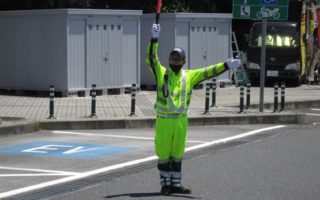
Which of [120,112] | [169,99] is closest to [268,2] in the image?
[120,112]

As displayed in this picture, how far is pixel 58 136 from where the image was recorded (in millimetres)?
16609

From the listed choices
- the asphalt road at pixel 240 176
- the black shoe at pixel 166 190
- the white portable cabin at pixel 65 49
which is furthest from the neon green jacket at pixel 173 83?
the white portable cabin at pixel 65 49

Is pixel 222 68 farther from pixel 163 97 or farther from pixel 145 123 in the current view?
pixel 145 123

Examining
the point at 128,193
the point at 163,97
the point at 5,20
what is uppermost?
the point at 5,20

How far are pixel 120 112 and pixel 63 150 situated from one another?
5.91 m

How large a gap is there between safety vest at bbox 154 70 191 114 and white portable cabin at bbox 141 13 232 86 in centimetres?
1768

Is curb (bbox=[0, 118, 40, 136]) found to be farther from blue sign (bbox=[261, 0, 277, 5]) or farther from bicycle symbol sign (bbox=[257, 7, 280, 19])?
blue sign (bbox=[261, 0, 277, 5])

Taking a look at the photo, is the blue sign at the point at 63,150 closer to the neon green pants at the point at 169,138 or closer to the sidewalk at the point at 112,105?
the sidewalk at the point at 112,105

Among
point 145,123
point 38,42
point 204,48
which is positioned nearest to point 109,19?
point 38,42

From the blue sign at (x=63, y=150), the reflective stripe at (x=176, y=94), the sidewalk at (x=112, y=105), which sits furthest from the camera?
the sidewalk at (x=112, y=105)

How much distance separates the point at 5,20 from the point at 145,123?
347 inches

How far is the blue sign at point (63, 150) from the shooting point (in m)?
14.0

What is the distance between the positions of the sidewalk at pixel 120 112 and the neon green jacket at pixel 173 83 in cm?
681

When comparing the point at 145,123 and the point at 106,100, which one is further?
the point at 106,100
